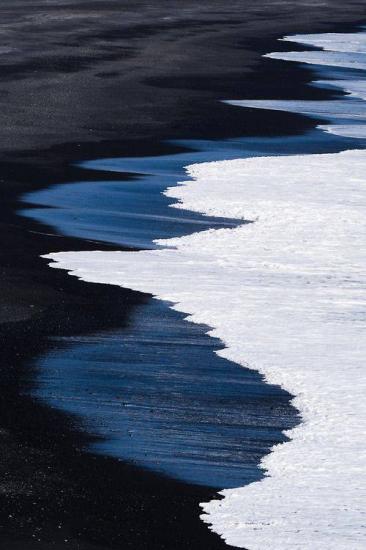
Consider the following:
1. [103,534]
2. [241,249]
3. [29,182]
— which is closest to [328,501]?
[103,534]

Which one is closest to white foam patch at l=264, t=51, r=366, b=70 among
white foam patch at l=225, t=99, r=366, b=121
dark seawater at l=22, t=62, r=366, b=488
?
white foam patch at l=225, t=99, r=366, b=121

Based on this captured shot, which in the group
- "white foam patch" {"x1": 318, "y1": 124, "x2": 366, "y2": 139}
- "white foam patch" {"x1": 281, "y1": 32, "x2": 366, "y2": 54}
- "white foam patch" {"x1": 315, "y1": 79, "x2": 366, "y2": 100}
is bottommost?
"white foam patch" {"x1": 281, "y1": 32, "x2": 366, "y2": 54}

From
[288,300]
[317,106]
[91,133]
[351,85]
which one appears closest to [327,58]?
[351,85]

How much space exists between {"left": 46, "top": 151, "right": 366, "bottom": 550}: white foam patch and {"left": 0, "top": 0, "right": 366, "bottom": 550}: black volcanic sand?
0.26 metres

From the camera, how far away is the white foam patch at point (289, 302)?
4984 mm

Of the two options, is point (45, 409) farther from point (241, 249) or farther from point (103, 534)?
point (241, 249)

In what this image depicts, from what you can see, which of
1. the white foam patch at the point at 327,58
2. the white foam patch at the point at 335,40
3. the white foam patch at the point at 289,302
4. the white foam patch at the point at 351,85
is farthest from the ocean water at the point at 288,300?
the white foam patch at the point at 335,40

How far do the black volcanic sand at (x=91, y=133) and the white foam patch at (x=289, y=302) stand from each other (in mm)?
258

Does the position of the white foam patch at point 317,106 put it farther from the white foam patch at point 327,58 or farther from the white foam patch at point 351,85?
the white foam patch at point 327,58

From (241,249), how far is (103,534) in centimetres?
428

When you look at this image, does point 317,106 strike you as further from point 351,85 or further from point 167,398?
point 167,398

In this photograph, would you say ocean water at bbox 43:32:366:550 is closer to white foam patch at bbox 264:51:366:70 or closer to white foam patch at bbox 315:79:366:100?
white foam patch at bbox 315:79:366:100

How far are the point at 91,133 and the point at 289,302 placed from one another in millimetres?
6279

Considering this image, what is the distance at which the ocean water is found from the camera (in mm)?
4992
